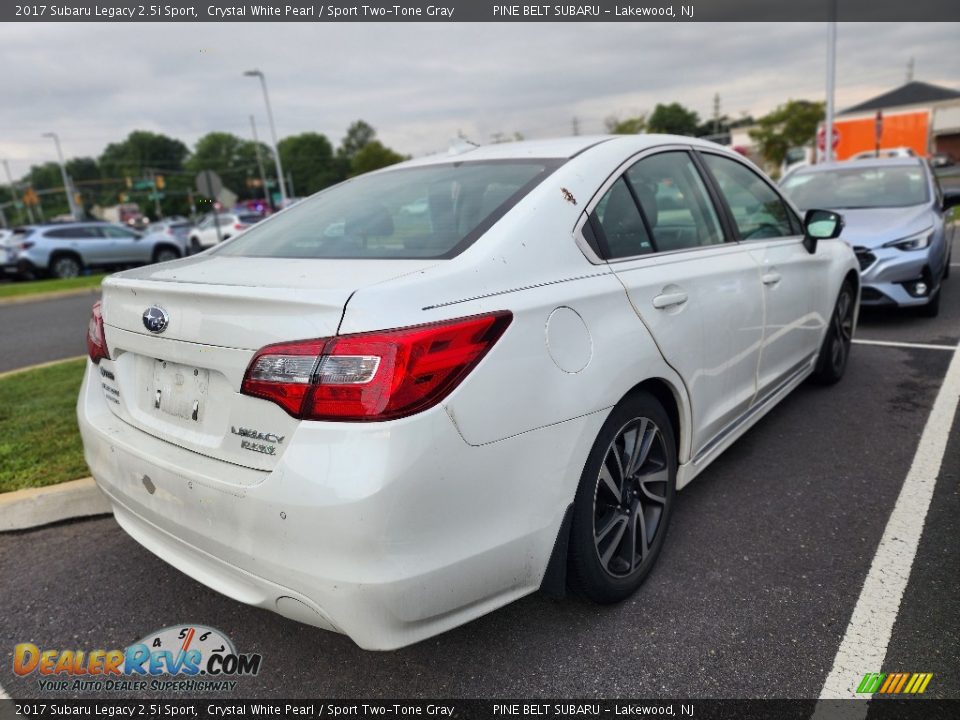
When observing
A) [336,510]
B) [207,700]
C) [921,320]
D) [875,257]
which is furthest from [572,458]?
[921,320]

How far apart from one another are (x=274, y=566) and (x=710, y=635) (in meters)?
1.39

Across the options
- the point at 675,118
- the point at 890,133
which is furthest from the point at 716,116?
Result: the point at 890,133

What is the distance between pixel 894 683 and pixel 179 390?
2.23 meters

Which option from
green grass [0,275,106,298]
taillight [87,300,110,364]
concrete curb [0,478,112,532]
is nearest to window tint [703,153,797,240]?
taillight [87,300,110,364]

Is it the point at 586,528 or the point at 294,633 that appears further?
the point at 294,633

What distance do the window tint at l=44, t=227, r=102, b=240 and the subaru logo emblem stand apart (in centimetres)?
1798

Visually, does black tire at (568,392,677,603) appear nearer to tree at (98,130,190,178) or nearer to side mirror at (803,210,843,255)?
side mirror at (803,210,843,255)

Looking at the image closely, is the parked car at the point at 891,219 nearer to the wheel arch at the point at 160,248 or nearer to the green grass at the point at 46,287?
the green grass at the point at 46,287

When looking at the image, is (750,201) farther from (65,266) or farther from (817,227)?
(65,266)

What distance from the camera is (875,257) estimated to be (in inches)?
233

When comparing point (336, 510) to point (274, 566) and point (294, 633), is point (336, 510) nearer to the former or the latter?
point (274, 566)

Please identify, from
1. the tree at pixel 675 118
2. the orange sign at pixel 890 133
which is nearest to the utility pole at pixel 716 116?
the tree at pixel 675 118

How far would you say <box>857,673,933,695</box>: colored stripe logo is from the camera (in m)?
1.91

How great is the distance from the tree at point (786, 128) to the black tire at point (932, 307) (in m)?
48.1
